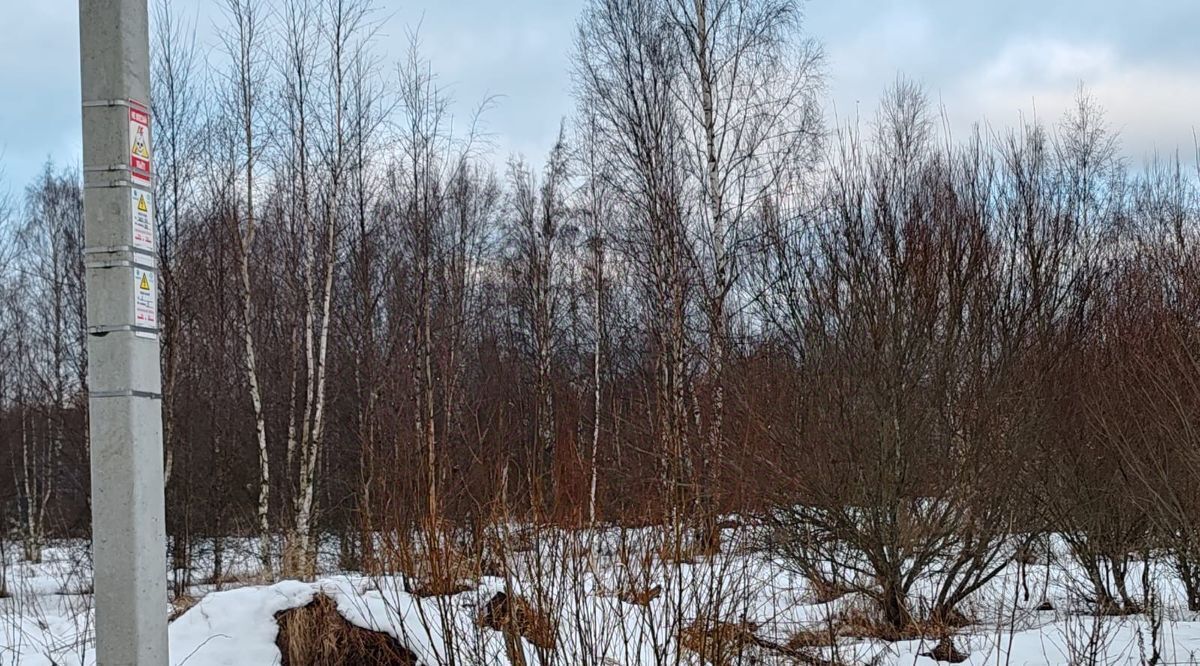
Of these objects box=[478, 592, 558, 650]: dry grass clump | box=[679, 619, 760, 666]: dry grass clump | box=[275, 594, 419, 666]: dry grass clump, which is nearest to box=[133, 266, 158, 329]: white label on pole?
box=[478, 592, 558, 650]: dry grass clump

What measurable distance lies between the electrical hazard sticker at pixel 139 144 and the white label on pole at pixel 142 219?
0.13 feet

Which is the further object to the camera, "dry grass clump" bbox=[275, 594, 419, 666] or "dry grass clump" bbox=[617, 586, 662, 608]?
"dry grass clump" bbox=[275, 594, 419, 666]

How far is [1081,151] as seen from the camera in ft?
67.5

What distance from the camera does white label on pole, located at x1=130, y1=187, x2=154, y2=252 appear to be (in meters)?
2.82

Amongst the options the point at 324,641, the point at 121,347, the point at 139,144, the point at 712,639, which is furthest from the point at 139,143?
the point at 324,641

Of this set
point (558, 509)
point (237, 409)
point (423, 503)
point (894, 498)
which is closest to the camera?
point (558, 509)

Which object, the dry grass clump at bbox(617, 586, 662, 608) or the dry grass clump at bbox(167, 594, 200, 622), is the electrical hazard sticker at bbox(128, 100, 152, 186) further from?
the dry grass clump at bbox(167, 594, 200, 622)

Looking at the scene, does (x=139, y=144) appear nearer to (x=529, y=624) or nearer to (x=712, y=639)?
(x=529, y=624)

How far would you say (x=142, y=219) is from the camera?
2861 millimetres

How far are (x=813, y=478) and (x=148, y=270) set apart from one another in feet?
19.0

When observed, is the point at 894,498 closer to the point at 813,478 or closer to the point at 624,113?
the point at 813,478

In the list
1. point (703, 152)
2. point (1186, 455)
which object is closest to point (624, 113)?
point (703, 152)

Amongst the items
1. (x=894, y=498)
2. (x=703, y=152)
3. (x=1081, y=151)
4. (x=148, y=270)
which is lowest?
(x=894, y=498)

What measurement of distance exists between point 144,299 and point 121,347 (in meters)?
0.16
